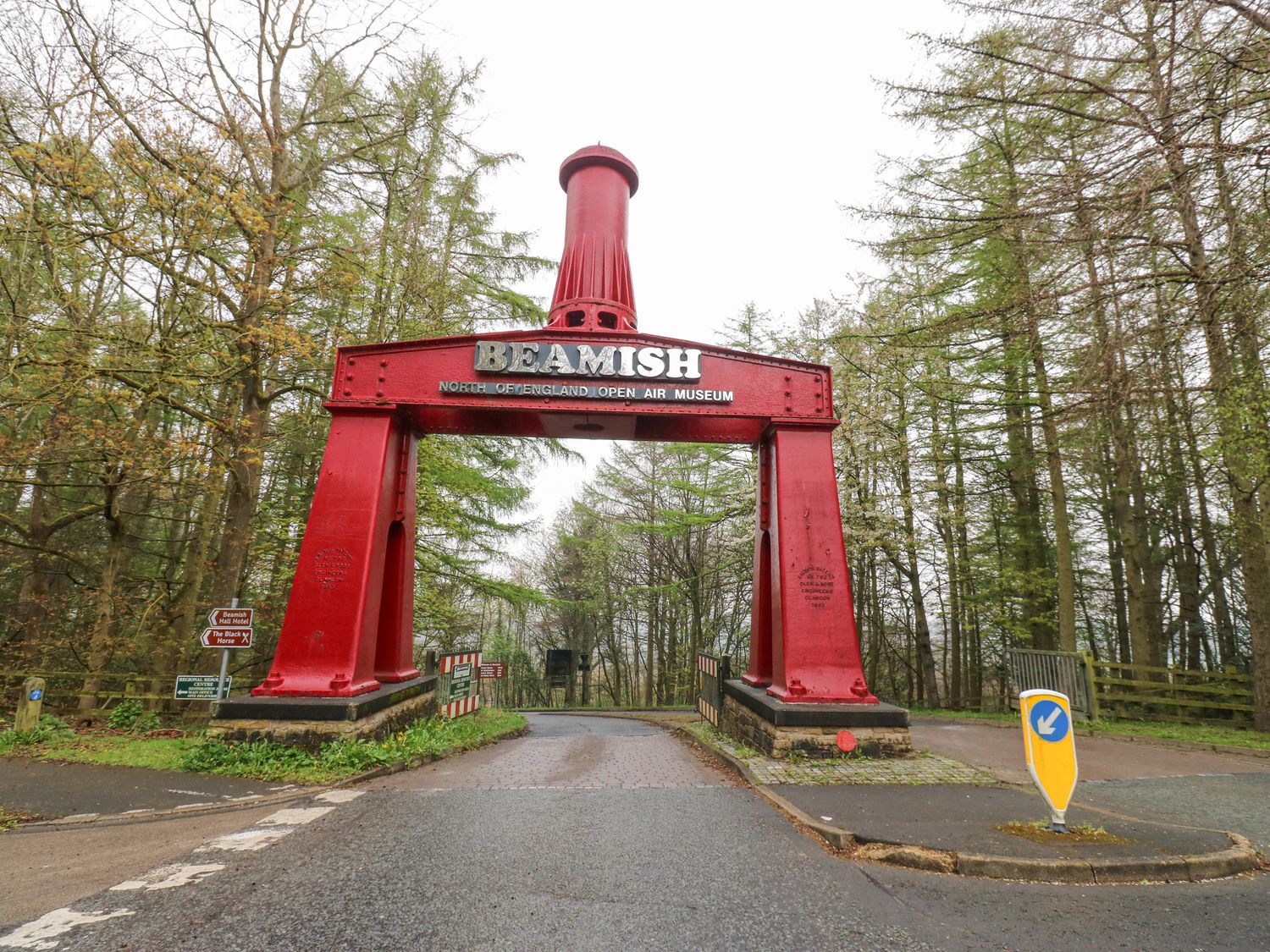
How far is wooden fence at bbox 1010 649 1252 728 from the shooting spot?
36.7ft

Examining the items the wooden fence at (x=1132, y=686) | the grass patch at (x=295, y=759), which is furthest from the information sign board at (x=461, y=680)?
the wooden fence at (x=1132, y=686)

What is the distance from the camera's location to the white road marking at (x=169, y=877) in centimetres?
326

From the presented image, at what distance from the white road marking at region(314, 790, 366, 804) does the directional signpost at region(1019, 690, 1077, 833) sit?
5.50m

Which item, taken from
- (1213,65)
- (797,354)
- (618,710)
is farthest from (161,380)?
(618,710)

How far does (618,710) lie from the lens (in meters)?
23.0

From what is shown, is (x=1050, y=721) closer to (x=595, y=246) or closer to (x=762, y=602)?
(x=762, y=602)

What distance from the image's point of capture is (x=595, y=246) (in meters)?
10.3

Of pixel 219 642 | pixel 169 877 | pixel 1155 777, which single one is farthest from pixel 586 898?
pixel 1155 777

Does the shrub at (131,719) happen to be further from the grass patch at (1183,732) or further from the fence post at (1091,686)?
the fence post at (1091,686)

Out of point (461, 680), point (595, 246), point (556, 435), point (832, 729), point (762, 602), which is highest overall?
point (595, 246)

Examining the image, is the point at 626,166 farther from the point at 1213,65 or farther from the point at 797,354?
the point at 797,354

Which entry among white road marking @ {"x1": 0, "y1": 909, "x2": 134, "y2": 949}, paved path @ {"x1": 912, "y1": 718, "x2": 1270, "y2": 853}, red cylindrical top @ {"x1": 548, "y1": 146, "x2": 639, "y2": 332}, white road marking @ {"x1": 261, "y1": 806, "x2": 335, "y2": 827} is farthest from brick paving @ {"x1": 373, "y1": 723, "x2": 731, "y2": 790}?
red cylindrical top @ {"x1": 548, "y1": 146, "x2": 639, "y2": 332}

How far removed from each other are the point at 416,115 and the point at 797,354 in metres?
12.2

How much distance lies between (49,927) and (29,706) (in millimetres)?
7031
